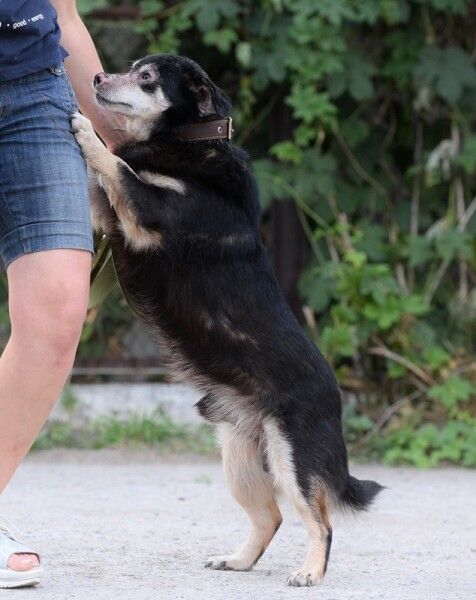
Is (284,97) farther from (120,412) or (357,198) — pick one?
(120,412)

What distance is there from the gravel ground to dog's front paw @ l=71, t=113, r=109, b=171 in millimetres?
1245

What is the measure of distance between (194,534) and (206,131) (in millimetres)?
1479

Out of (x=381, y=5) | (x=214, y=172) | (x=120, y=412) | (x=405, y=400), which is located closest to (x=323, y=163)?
(x=381, y=5)

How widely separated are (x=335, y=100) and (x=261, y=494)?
10.2 feet

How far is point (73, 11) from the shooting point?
356 centimetres

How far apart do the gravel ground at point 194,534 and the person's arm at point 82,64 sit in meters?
1.39

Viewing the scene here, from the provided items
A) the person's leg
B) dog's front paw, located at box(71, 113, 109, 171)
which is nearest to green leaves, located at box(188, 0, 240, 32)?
dog's front paw, located at box(71, 113, 109, 171)

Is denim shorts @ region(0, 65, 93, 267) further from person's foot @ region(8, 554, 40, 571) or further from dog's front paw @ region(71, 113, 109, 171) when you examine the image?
person's foot @ region(8, 554, 40, 571)

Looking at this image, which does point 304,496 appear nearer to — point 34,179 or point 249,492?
point 249,492

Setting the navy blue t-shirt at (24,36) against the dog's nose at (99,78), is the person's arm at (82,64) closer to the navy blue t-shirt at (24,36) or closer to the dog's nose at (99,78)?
the dog's nose at (99,78)

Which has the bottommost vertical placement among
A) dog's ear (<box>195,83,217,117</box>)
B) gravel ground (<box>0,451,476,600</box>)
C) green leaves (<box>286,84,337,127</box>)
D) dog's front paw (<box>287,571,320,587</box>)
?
gravel ground (<box>0,451,476,600</box>)

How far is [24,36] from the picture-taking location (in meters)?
3.04

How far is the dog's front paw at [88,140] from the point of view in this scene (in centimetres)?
334

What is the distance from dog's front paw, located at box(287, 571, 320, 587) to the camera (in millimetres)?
3516
